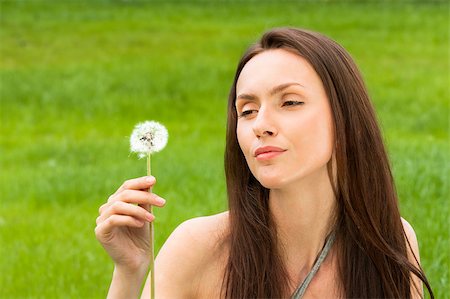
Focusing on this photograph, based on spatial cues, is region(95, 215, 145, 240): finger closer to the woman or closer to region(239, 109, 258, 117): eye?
the woman

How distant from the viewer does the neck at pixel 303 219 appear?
328 centimetres

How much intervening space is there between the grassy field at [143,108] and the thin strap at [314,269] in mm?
771

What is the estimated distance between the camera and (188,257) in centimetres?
329

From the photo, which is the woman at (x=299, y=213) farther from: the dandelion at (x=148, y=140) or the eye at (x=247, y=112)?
the dandelion at (x=148, y=140)

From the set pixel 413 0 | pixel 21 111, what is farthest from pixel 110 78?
pixel 413 0

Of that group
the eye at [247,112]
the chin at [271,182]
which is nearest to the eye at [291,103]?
the eye at [247,112]

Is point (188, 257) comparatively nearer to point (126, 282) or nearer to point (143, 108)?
point (126, 282)

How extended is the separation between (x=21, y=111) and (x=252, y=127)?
10.5 meters

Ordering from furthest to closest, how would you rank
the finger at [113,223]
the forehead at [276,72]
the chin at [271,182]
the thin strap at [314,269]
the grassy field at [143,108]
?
the grassy field at [143,108], the thin strap at [314,269], the forehead at [276,72], the chin at [271,182], the finger at [113,223]

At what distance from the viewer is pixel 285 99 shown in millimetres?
3129

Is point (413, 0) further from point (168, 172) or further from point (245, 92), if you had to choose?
point (245, 92)

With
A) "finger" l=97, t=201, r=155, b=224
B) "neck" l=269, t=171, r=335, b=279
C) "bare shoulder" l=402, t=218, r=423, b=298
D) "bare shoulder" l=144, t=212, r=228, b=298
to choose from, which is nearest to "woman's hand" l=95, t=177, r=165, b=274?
"finger" l=97, t=201, r=155, b=224

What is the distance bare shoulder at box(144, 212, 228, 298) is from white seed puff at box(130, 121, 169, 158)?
529 mm

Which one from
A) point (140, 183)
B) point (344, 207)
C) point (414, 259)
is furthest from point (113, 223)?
point (414, 259)
